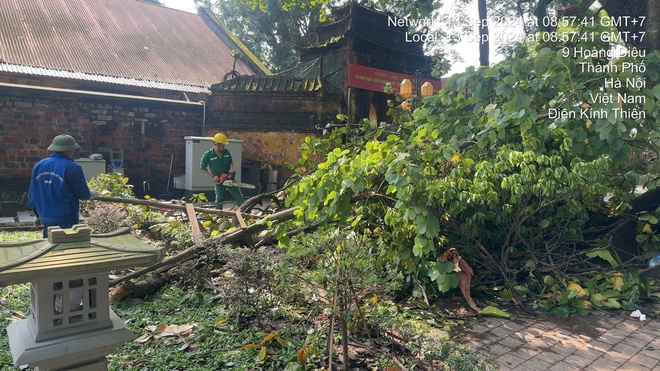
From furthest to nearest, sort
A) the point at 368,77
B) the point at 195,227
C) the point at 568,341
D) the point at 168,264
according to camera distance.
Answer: the point at 368,77 < the point at 195,227 < the point at 168,264 < the point at 568,341

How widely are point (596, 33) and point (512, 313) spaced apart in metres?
3.35

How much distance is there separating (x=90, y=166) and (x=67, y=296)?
921 centimetres

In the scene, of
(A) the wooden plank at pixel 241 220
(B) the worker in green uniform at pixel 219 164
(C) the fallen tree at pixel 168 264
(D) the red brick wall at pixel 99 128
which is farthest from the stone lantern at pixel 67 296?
(D) the red brick wall at pixel 99 128

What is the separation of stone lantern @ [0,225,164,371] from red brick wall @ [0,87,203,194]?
31.3 ft

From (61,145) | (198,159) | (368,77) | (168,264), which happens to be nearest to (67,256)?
(168,264)

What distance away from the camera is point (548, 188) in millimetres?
4094

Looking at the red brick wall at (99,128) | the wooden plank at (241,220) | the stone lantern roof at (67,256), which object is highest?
the red brick wall at (99,128)

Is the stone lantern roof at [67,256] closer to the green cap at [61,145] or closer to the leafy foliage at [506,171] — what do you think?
the leafy foliage at [506,171]

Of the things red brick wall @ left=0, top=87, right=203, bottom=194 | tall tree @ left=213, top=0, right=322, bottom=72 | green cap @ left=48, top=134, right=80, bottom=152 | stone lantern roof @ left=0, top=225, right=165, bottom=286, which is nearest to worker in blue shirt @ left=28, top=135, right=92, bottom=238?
green cap @ left=48, top=134, right=80, bottom=152

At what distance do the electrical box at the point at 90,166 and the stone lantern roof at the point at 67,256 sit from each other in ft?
28.7

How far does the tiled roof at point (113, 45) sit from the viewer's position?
13469mm

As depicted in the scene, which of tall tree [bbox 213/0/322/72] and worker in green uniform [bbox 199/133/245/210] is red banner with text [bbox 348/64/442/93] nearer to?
worker in green uniform [bbox 199/133/245/210]

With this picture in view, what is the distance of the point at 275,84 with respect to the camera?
40.8 feet

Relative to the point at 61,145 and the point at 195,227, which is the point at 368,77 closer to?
the point at 195,227
